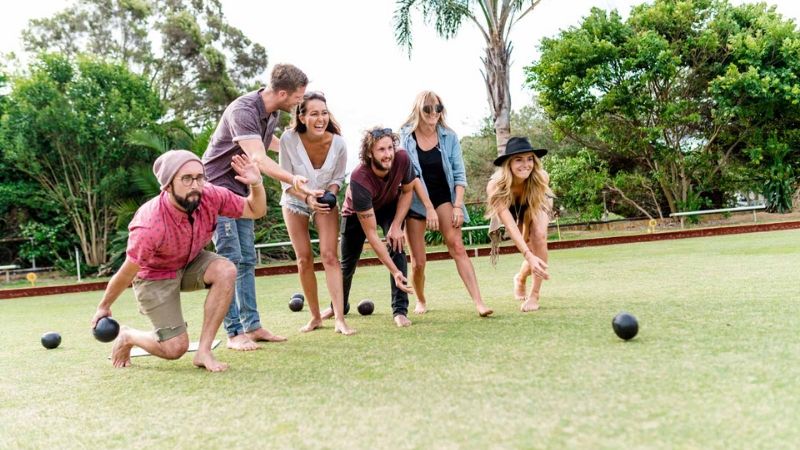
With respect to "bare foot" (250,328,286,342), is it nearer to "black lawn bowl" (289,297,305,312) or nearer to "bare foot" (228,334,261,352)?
"bare foot" (228,334,261,352)

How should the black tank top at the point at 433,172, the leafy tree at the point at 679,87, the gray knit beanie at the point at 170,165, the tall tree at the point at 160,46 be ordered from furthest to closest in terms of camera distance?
the tall tree at the point at 160,46 → the leafy tree at the point at 679,87 → the black tank top at the point at 433,172 → the gray knit beanie at the point at 170,165

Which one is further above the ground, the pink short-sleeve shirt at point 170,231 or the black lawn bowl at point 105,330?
the pink short-sleeve shirt at point 170,231

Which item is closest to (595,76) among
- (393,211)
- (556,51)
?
(556,51)

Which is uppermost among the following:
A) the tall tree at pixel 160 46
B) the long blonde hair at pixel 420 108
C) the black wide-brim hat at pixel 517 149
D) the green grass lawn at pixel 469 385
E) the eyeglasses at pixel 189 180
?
the tall tree at pixel 160 46

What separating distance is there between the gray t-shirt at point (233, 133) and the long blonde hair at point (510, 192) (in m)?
1.82

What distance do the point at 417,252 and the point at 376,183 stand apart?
845mm

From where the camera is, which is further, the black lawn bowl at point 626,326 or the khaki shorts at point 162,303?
the khaki shorts at point 162,303

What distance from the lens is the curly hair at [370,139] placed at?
458 cm

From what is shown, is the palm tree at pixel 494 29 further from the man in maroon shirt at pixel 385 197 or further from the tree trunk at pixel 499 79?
the man in maroon shirt at pixel 385 197

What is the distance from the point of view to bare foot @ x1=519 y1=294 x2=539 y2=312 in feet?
16.1

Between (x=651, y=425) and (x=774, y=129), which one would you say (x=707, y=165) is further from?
(x=651, y=425)

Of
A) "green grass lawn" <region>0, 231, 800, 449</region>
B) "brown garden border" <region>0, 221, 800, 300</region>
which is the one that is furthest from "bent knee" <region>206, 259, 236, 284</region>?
"brown garden border" <region>0, 221, 800, 300</region>

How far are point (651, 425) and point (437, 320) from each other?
2849 mm

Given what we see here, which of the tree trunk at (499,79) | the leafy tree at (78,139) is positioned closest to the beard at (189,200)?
the tree trunk at (499,79)
